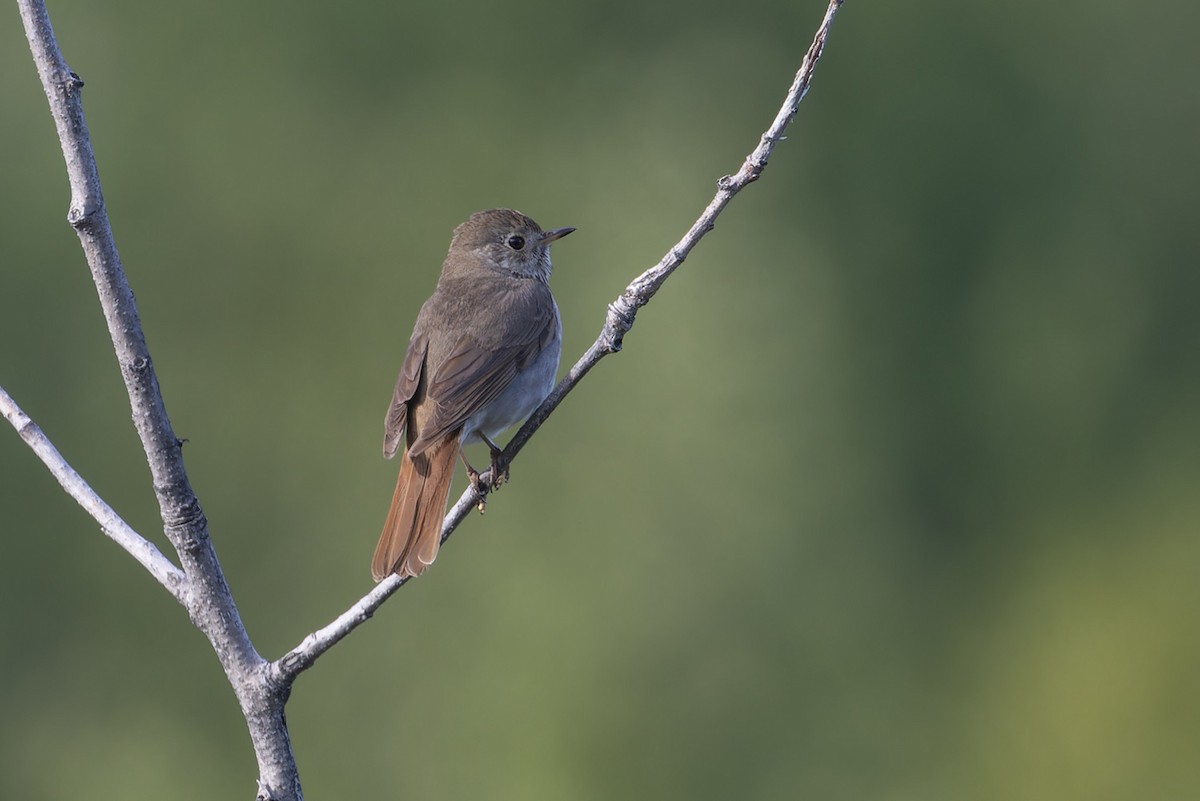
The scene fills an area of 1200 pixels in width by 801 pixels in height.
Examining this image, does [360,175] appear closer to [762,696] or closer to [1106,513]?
[762,696]

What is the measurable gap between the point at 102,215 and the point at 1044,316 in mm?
11669

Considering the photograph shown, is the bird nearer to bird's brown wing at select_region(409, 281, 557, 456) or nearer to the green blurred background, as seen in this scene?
bird's brown wing at select_region(409, 281, 557, 456)

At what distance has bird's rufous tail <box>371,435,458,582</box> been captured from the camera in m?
Answer: 3.65

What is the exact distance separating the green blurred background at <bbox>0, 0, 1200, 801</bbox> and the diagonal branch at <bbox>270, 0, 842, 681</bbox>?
238 inches

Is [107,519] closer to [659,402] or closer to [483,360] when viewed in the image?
[483,360]

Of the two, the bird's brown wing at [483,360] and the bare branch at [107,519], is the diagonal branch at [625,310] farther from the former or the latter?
the bird's brown wing at [483,360]

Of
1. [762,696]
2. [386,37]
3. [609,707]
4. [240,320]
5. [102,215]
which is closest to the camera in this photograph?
[102,215]

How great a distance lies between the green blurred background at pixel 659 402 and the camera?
9859 mm

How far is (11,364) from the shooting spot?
1060cm

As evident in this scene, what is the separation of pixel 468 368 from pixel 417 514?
0.70m

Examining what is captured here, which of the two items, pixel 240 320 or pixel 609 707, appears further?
pixel 240 320

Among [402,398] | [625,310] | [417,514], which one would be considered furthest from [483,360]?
[625,310]

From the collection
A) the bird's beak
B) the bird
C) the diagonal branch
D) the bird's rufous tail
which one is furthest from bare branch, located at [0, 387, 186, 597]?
the bird's beak

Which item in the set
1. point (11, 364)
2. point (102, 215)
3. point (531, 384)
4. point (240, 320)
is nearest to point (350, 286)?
point (240, 320)
